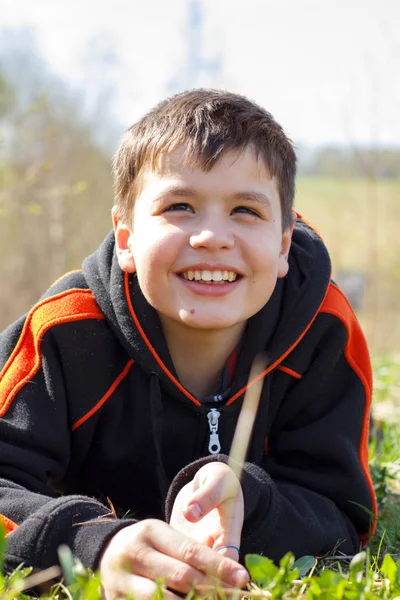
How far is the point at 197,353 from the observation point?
8.85 ft

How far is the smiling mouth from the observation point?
2.38 meters

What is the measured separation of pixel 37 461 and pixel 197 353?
27.3 inches

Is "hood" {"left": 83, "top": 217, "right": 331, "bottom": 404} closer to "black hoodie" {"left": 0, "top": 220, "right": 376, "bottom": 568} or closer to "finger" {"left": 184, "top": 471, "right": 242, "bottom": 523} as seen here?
"black hoodie" {"left": 0, "top": 220, "right": 376, "bottom": 568}

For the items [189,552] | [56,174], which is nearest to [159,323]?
[189,552]

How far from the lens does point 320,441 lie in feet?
8.48

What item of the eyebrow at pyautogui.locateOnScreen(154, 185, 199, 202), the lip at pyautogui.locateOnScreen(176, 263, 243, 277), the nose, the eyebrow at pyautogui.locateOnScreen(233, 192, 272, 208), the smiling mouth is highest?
the eyebrow at pyautogui.locateOnScreen(154, 185, 199, 202)

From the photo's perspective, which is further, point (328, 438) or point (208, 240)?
point (328, 438)

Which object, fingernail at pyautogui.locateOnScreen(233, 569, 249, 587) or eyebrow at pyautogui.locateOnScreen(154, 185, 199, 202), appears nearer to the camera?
fingernail at pyautogui.locateOnScreen(233, 569, 249, 587)

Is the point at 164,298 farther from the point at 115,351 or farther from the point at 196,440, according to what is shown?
the point at 196,440

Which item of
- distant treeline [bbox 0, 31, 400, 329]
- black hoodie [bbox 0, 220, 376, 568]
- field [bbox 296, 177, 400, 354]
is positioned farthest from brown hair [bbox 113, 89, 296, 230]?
distant treeline [bbox 0, 31, 400, 329]

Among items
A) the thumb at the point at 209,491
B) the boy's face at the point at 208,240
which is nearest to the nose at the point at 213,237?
the boy's face at the point at 208,240

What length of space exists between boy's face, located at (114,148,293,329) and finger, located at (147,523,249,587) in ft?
2.63

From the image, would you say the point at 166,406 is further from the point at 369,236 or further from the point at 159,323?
the point at 369,236

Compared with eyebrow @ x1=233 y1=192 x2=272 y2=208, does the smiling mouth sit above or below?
below
